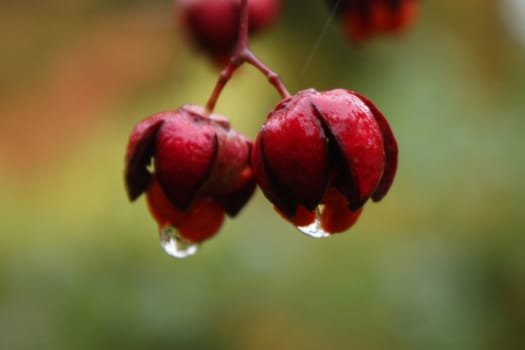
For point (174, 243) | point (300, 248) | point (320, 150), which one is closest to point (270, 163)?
point (320, 150)

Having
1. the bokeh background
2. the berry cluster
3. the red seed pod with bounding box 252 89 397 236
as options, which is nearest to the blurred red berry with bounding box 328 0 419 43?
the bokeh background

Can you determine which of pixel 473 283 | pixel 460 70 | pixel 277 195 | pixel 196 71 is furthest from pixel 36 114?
pixel 277 195

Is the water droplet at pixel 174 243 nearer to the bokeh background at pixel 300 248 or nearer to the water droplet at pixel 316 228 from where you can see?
the water droplet at pixel 316 228

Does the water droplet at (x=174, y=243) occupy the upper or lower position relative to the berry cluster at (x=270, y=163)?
lower

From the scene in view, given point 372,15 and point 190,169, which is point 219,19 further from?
point 190,169

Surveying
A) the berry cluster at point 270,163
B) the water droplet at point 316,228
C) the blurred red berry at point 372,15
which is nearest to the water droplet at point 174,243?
the berry cluster at point 270,163

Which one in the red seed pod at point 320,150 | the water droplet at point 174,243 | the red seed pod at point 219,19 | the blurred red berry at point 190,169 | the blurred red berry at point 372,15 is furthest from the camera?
the red seed pod at point 219,19

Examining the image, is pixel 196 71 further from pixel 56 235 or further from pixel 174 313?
pixel 174 313
